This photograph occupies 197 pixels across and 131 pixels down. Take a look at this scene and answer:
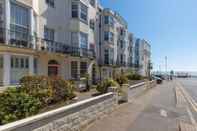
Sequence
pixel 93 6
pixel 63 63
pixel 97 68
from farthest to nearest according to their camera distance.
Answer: pixel 97 68 < pixel 93 6 < pixel 63 63

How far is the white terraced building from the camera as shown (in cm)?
1666

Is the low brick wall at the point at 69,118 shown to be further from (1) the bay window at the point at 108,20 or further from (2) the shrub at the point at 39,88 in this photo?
(1) the bay window at the point at 108,20

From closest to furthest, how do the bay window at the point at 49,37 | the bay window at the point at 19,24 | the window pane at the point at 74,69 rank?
1. the bay window at the point at 19,24
2. the bay window at the point at 49,37
3. the window pane at the point at 74,69

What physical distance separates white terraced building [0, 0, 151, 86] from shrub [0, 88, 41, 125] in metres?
9.69

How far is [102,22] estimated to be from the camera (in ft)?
129

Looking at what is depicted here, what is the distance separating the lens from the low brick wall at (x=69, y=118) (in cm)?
568

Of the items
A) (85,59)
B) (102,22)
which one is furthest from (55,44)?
(102,22)

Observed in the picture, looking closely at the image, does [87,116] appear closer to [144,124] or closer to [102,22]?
[144,124]

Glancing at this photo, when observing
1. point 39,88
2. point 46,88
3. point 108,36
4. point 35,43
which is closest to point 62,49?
point 35,43

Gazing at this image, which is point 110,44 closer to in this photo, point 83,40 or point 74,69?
point 83,40

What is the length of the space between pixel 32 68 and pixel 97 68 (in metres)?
17.7

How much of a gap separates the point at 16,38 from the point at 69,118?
11.6 metres

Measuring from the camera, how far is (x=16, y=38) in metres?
17.5

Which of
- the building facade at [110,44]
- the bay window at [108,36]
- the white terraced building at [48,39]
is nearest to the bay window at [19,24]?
the white terraced building at [48,39]
